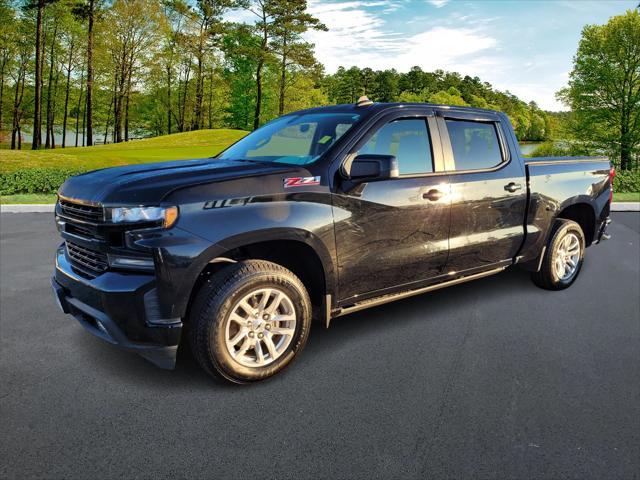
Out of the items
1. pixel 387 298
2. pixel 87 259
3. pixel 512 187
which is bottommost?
pixel 387 298

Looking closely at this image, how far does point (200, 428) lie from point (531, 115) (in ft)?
629

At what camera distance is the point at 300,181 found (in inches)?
136

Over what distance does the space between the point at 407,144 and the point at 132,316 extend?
2.53m

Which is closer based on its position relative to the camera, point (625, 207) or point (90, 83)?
point (625, 207)

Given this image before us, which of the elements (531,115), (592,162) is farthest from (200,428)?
(531,115)

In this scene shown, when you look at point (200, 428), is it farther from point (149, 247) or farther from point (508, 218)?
point (508, 218)

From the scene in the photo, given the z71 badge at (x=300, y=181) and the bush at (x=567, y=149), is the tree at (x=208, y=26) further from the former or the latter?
the z71 badge at (x=300, y=181)

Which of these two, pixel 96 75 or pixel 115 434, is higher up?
pixel 96 75

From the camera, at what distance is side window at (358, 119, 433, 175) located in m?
4.01

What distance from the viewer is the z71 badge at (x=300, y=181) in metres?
3.41

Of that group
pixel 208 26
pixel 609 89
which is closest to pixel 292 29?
pixel 208 26

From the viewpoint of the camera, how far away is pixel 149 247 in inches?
117

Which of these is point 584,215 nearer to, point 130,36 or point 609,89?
point 609,89

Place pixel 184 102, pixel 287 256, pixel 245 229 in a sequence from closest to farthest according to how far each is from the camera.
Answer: pixel 245 229
pixel 287 256
pixel 184 102
